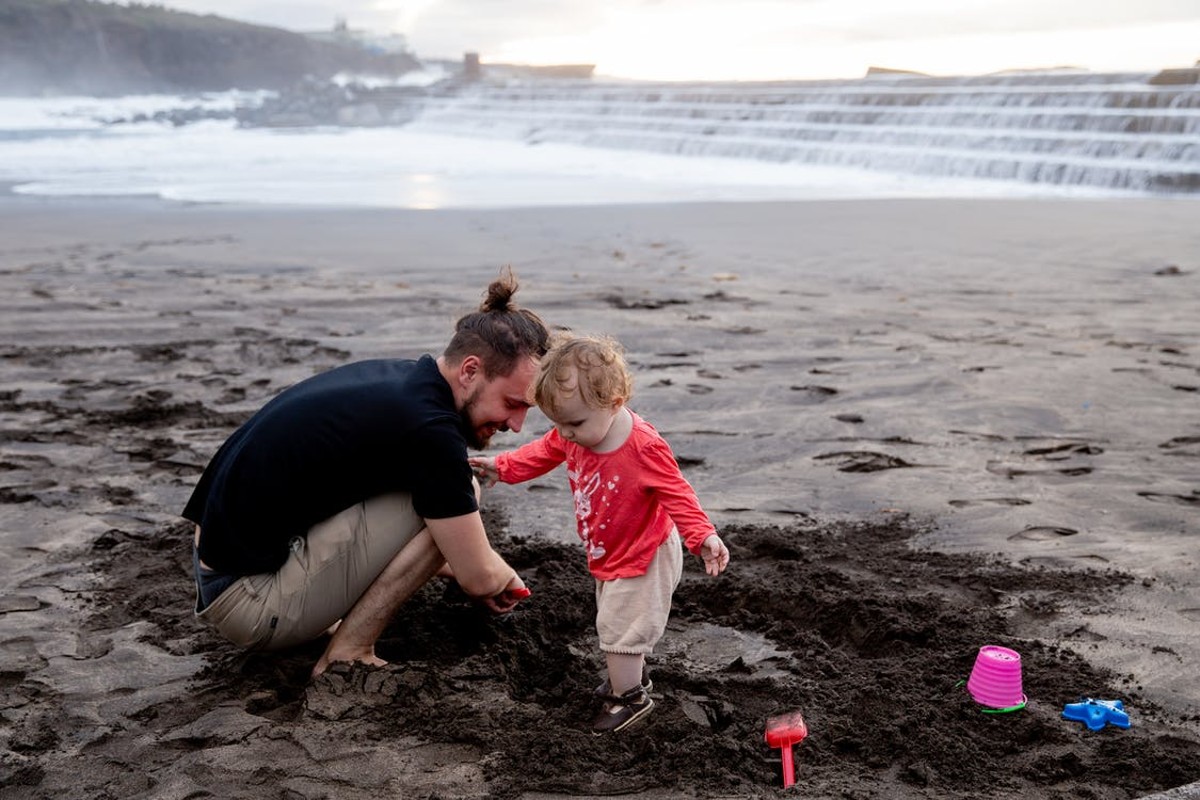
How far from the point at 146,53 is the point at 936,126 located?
198 feet

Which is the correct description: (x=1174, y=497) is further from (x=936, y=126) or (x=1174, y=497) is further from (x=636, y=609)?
(x=936, y=126)

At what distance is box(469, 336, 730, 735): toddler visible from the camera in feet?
8.54

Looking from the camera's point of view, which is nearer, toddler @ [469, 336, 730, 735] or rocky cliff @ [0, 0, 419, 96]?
toddler @ [469, 336, 730, 735]

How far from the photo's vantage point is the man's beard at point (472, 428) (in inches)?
113

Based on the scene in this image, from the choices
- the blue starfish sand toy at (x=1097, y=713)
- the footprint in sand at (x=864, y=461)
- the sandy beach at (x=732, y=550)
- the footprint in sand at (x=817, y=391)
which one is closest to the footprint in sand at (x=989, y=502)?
the sandy beach at (x=732, y=550)

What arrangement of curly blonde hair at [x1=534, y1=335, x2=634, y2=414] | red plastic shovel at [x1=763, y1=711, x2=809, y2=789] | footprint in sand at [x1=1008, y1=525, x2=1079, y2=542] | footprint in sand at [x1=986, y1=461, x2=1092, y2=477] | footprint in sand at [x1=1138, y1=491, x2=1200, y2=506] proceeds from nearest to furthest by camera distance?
red plastic shovel at [x1=763, y1=711, x2=809, y2=789] < curly blonde hair at [x1=534, y1=335, x2=634, y2=414] < footprint in sand at [x1=1008, y1=525, x2=1079, y2=542] < footprint in sand at [x1=1138, y1=491, x2=1200, y2=506] < footprint in sand at [x1=986, y1=461, x2=1092, y2=477]

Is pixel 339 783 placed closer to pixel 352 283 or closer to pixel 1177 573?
pixel 1177 573

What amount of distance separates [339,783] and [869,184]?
18033 millimetres

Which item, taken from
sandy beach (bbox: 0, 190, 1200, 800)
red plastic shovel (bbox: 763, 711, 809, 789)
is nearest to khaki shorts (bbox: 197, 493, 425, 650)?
sandy beach (bbox: 0, 190, 1200, 800)

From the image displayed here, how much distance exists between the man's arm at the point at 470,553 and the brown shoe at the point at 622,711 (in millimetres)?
451

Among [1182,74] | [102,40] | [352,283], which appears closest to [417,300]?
[352,283]

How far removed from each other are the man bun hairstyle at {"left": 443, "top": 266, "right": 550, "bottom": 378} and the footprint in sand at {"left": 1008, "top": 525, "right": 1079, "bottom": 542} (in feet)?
6.47

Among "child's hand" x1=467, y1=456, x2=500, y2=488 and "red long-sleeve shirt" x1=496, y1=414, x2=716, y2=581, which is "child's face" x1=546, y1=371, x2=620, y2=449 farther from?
"child's hand" x1=467, y1=456, x2=500, y2=488

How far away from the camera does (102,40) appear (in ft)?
223
